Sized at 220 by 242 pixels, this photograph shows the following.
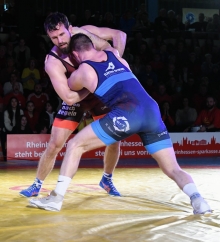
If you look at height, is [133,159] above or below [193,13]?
below

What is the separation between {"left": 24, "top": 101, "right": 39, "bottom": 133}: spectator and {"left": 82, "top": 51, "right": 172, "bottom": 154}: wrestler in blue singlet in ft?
20.3

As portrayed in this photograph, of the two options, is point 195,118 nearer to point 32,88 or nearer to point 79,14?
point 32,88

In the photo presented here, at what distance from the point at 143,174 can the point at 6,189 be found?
2108mm

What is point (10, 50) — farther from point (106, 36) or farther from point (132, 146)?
point (106, 36)

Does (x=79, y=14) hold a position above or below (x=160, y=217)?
above

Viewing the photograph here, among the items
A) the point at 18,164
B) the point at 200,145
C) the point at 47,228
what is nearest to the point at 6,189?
the point at 47,228

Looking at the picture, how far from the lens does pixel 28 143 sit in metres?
9.80

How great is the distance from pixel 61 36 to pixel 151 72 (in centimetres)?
759

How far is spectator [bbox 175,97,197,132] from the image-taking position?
11281 millimetres

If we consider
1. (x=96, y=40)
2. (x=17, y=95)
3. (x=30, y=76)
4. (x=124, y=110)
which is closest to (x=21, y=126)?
(x=17, y=95)

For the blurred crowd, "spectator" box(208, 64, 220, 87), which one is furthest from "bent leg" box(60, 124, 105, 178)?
"spectator" box(208, 64, 220, 87)

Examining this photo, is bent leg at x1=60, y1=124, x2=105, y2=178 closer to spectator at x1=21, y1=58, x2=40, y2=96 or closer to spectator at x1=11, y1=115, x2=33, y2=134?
spectator at x1=11, y1=115, x2=33, y2=134

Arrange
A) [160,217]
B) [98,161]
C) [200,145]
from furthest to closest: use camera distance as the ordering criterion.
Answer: [200,145]
[98,161]
[160,217]

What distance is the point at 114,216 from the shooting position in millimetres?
3971
